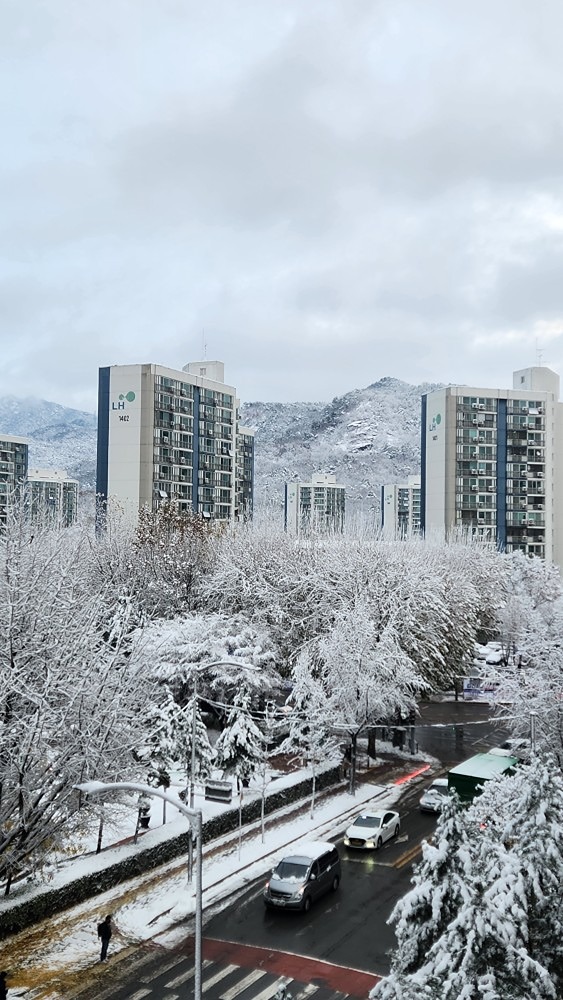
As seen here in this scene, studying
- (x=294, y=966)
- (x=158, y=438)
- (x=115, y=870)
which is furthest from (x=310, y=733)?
(x=158, y=438)

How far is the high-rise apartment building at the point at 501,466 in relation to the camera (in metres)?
84.6

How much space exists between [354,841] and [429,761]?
12517 millimetres

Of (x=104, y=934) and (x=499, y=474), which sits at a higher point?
(x=499, y=474)

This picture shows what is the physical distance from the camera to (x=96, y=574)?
50562 mm

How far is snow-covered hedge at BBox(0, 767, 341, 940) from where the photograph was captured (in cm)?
2066

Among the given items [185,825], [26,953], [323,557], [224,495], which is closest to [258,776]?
[185,825]

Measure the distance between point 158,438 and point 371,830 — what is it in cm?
5605

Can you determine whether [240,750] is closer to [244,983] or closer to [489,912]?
[244,983]

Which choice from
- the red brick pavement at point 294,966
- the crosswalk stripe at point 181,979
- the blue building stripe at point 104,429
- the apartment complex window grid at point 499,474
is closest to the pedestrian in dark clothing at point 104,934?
the crosswalk stripe at point 181,979

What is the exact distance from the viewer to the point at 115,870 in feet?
77.9

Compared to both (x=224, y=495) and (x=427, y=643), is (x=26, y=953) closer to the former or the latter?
(x=427, y=643)

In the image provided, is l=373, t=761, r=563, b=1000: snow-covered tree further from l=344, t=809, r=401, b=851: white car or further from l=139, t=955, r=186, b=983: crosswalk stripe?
l=344, t=809, r=401, b=851: white car

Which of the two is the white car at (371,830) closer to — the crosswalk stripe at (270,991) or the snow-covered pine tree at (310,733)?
the snow-covered pine tree at (310,733)

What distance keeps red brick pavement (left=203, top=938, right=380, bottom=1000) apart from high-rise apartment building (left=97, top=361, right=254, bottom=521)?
56.5 metres
